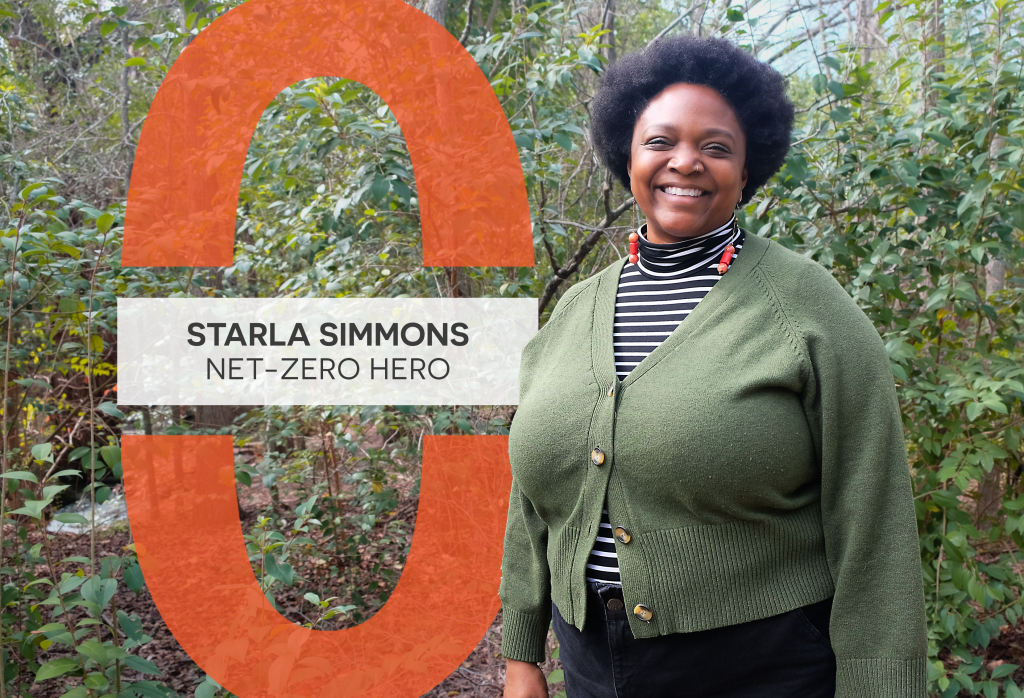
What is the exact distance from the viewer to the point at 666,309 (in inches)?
47.6

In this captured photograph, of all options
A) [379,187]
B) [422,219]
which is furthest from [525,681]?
[422,219]

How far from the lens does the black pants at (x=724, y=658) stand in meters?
1.06

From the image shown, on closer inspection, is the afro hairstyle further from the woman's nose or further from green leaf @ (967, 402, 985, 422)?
green leaf @ (967, 402, 985, 422)

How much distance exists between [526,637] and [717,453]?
61 centimetres

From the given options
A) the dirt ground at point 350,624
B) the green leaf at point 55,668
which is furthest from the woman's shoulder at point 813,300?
the green leaf at point 55,668

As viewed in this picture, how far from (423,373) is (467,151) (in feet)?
2.50

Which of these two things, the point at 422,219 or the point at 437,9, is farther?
the point at 437,9

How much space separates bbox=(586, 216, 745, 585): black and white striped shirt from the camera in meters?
1.16

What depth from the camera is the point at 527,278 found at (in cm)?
267

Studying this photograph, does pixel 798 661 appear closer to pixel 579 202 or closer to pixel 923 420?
pixel 923 420

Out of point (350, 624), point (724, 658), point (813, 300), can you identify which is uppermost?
point (813, 300)

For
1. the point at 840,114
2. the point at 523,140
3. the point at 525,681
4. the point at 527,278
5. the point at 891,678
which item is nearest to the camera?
the point at 891,678

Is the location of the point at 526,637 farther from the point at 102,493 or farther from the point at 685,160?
the point at 102,493

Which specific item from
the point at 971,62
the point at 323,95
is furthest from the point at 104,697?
the point at 971,62
